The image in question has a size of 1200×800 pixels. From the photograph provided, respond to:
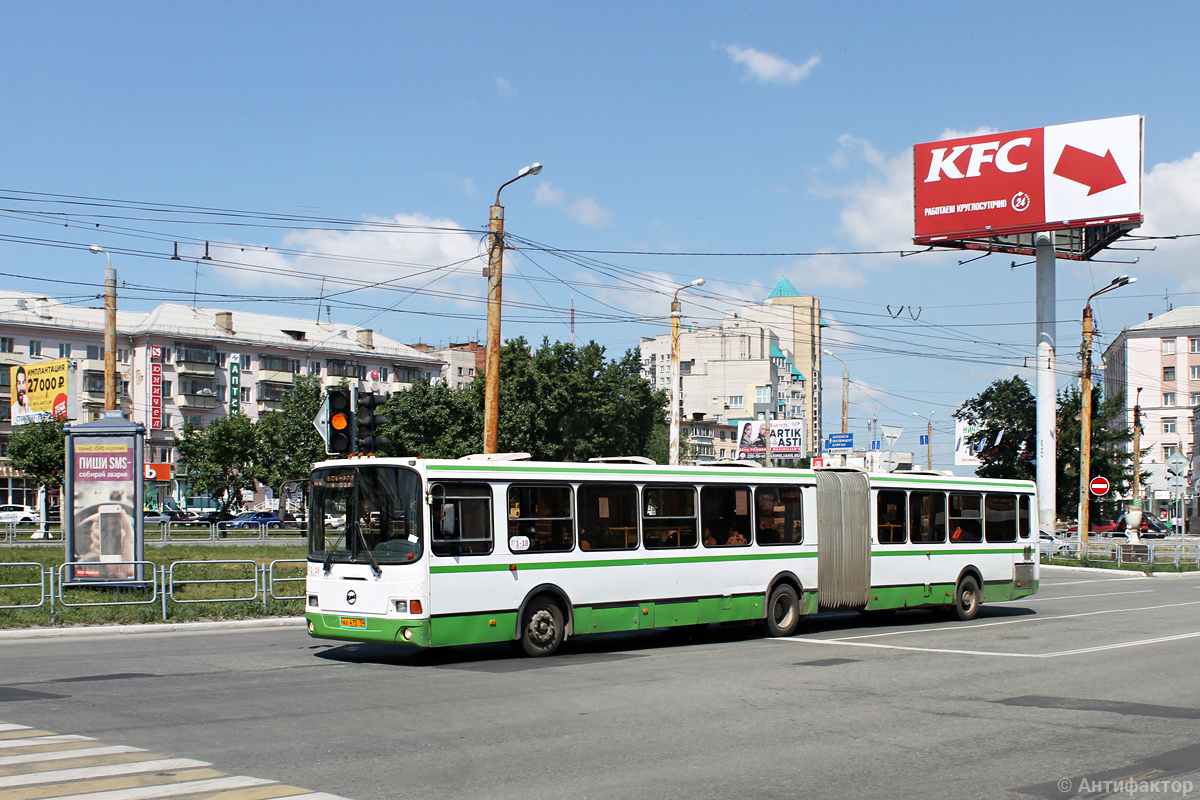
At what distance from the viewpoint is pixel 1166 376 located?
11275 centimetres

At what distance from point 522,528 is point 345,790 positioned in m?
7.56

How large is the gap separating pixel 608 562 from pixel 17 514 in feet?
230

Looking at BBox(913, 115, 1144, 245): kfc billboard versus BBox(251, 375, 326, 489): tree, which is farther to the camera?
BBox(251, 375, 326, 489): tree

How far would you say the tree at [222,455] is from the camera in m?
74.9

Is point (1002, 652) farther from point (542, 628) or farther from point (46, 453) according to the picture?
point (46, 453)

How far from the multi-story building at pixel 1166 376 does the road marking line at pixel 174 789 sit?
11612cm

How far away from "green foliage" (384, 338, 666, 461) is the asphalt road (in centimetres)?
5339

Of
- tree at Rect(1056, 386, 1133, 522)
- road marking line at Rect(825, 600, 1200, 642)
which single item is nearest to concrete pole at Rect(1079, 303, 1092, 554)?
tree at Rect(1056, 386, 1133, 522)

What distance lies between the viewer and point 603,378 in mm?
81688

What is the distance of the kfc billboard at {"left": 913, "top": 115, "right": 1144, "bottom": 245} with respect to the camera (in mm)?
49031

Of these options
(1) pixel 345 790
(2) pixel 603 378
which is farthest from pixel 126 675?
(2) pixel 603 378

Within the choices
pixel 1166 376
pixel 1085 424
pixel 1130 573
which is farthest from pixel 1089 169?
pixel 1166 376

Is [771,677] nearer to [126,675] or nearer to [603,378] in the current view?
[126,675]

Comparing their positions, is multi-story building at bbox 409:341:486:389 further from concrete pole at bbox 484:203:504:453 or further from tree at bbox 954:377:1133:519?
concrete pole at bbox 484:203:504:453
